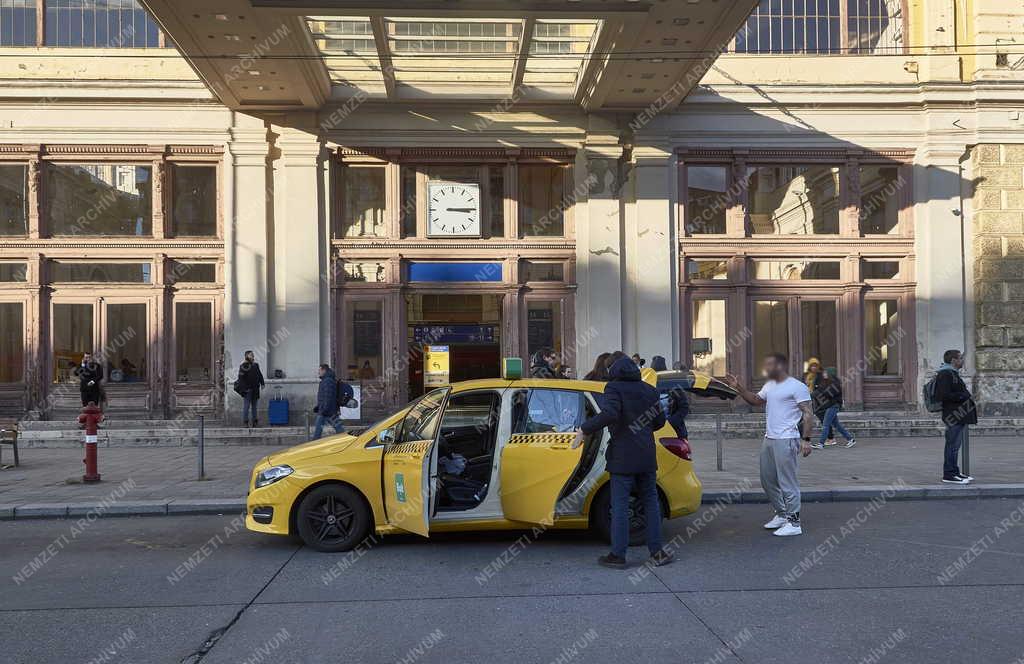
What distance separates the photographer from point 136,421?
18.0 meters

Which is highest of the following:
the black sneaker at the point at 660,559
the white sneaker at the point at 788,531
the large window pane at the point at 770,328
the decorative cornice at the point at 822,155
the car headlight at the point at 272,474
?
the decorative cornice at the point at 822,155

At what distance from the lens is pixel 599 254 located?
18.8 m

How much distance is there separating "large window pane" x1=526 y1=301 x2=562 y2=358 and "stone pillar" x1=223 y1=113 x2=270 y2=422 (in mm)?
5723

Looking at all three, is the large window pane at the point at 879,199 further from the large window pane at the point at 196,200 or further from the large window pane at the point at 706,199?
the large window pane at the point at 196,200

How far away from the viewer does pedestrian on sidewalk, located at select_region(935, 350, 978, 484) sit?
10992 millimetres

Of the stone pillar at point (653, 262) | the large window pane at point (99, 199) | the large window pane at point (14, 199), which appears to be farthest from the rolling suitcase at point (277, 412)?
the stone pillar at point (653, 262)

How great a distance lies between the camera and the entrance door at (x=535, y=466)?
25.2 feet

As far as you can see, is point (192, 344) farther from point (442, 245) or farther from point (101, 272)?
point (442, 245)

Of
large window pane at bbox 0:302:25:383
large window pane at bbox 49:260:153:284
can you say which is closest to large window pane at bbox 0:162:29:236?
large window pane at bbox 49:260:153:284

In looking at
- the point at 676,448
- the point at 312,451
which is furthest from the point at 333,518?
the point at 676,448

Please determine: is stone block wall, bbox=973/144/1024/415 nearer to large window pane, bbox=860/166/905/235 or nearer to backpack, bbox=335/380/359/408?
large window pane, bbox=860/166/905/235

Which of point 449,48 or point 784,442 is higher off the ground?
point 449,48

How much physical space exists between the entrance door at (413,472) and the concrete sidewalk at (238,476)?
3.10m

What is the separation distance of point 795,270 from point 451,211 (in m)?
7.97
